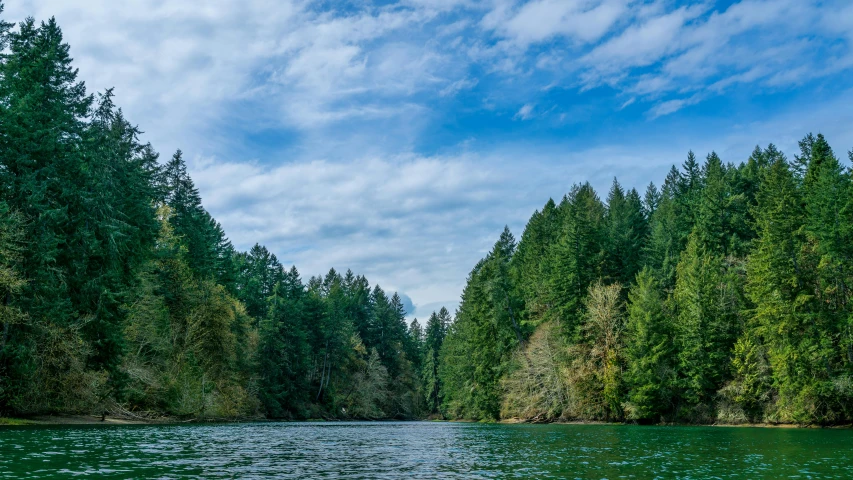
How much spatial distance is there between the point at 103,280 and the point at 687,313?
2150 inches

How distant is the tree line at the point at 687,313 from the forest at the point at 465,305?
246 millimetres

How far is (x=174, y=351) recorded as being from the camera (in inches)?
2341

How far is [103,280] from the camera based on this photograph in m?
42.3

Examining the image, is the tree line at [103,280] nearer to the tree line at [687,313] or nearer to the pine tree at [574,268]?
the tree line at [687,313]

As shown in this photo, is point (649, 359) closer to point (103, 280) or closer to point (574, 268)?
point (574, 268)

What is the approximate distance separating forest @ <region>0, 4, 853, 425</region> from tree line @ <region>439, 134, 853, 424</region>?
0.25m

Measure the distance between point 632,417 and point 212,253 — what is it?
55.8m

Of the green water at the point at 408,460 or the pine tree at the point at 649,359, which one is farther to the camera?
the pine tree at the point at 649,359

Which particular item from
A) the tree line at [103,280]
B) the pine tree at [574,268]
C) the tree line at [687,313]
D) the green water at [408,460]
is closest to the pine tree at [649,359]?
the tree line at [687,313]

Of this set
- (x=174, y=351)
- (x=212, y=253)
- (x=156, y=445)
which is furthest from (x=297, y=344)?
(x=156, y=445)

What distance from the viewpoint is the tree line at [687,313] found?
167ft

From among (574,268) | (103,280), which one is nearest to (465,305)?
(574,268)

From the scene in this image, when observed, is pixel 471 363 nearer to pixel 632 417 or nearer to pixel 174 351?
pixel 632 417

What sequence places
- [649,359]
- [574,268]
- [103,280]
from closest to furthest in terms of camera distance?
[103,280] → [649,359] → [574,268]
